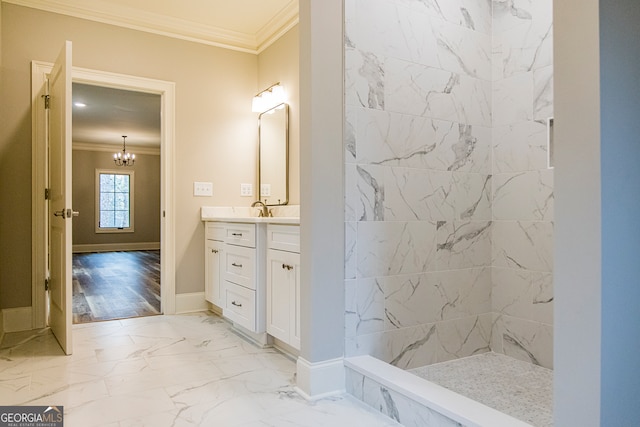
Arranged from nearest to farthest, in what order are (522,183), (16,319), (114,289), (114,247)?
(522,183) < (16,319) < (114,289) < (114,247)

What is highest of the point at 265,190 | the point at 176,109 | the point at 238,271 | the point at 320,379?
the point at 176,109

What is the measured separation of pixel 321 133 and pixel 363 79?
0.39m

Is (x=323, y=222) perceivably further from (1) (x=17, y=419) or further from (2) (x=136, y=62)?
(2) (x=136, y=62)

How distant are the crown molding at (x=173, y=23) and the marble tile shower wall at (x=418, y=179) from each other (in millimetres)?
1524

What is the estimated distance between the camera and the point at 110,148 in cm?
984

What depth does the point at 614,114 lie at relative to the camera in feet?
3.54

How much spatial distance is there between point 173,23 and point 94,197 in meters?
7.34

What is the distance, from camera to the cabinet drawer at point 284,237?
2.33 metres

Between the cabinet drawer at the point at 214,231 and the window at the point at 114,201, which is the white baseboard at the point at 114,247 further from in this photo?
the cabinet drawer at the point at 214,231

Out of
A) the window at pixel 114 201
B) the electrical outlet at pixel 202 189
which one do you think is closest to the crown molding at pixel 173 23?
the electrical outlet at pixel 202 189

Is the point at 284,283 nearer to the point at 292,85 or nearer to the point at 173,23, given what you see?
the point at 292,85

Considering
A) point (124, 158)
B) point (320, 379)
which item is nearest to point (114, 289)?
point (320, 379)

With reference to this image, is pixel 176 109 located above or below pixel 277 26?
below

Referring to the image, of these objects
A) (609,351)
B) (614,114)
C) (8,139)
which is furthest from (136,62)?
(609,351)
